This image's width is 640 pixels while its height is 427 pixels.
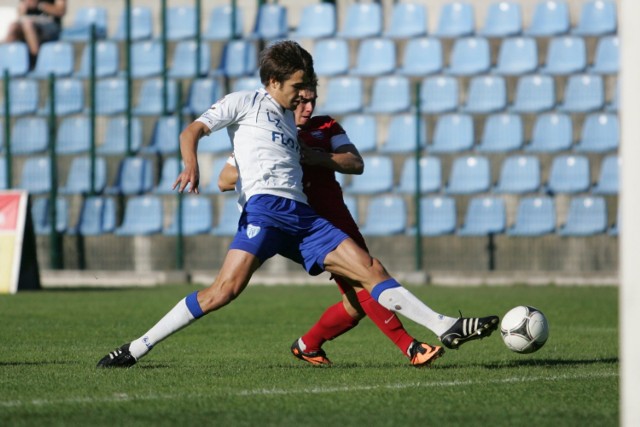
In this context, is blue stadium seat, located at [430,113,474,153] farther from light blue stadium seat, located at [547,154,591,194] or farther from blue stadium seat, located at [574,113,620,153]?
blue stadium seat, located at [574,113,620,153]

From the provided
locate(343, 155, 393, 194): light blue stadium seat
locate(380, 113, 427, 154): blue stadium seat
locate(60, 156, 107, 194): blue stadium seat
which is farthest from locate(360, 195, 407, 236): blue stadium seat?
locate(60, 156, 107, 194): blue stadium seat

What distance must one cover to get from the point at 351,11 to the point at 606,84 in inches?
189

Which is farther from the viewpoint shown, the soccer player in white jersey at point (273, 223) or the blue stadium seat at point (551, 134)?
the blue stadium seat at point (551, 134)

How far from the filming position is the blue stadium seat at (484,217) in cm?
1894

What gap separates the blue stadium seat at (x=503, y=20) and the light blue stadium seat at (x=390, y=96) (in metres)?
1.88

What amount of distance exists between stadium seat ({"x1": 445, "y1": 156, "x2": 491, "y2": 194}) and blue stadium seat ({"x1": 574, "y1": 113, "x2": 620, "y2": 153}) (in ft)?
5.02

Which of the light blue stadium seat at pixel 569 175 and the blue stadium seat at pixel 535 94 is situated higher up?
the blue stadium seat at pixel 535 94

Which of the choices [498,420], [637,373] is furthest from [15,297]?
[637,373]

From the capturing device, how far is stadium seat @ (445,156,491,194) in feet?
63.9

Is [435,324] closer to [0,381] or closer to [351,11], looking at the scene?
[0,381]

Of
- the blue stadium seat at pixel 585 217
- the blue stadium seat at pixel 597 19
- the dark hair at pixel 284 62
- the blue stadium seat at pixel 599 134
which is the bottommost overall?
the blue stadium seat at pixel 585 217

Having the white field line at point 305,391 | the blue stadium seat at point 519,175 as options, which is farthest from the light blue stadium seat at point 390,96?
the white field line at point 305,391

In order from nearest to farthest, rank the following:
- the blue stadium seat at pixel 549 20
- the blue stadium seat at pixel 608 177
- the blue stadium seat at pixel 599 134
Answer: the blue stadium seat at pixel 608 177
the blue stadium seat at pixel 599 134
the blue stadium seat at pixel 549 20

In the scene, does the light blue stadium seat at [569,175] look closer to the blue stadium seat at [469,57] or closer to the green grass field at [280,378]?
the blue stadium seat at [469,57]
